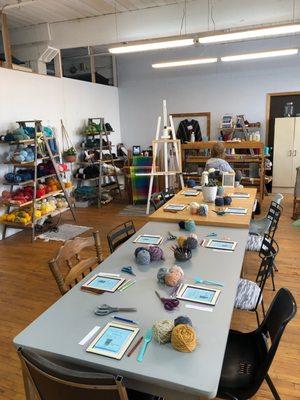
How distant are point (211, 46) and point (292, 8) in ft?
10.1

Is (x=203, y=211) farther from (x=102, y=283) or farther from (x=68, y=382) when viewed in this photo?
(x=68, y=382)

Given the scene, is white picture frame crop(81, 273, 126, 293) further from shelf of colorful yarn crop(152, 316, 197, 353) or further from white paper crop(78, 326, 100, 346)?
shelf of colorful yarn crop(152, 316, 197, 353)

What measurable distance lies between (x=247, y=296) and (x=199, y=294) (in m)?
0.71

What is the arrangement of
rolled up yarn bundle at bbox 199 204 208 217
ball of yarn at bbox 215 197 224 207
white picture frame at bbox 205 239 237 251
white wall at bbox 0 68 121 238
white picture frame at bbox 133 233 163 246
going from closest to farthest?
white picture frame at bbox 205 239 237 251
white picture frame at bbox 133 233 163 246
rolled up yarn bundle at bbox 199 204 208 217
ball of yarn at bbox 215 197 224 207
white wall at bbox 0 68 121 238

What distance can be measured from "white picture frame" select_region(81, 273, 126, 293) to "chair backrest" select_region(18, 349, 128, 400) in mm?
606

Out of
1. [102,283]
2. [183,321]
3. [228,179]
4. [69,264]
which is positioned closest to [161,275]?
[102,283]

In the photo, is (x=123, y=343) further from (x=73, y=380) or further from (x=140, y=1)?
(x=140, y=1)

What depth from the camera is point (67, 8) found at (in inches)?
205

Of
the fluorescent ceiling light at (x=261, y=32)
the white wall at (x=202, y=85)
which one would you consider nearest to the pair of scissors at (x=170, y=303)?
the fluorescent ceiling light at (x=261, y=32)

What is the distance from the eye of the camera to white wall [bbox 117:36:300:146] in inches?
287

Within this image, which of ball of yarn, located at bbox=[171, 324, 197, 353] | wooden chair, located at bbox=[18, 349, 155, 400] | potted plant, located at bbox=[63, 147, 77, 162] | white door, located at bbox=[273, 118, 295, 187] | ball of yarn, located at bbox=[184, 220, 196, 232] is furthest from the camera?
white door, located at bbox=[273, 118, 295, 187]

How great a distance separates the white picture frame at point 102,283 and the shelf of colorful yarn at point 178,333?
1.62 feet

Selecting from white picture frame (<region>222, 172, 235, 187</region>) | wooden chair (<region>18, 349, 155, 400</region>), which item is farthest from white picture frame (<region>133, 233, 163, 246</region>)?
white picture frame (<region>222, 172, 235, 187</region>)

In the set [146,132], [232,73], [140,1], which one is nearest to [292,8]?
[140,1]
